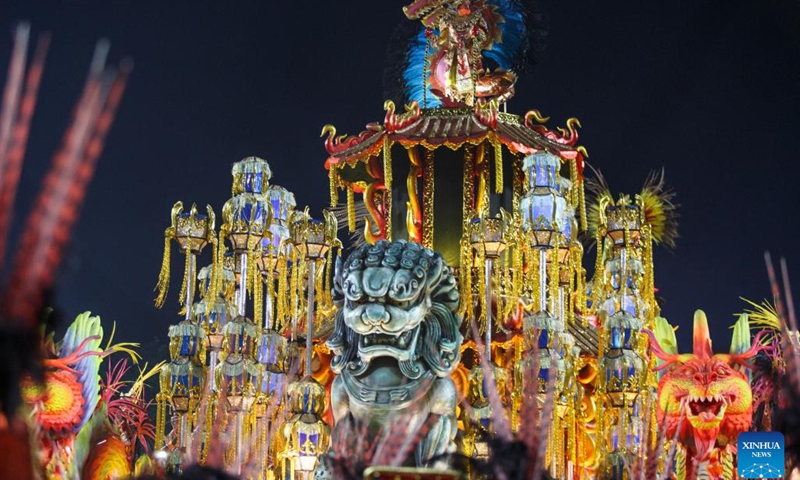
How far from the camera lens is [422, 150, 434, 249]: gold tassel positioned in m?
14.9

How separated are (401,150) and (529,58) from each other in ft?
8.06

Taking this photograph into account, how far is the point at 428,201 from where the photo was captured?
1496 centimetres

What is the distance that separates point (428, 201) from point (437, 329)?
405cm

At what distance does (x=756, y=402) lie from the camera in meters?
17.1

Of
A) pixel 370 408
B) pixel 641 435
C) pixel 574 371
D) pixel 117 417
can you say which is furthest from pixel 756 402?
pixel 117 417

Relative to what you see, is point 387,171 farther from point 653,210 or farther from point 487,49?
point 653,210

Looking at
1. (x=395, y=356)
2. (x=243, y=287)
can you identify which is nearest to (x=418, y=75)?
(x=243, y=287)

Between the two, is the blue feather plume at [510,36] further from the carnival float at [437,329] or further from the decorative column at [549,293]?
the decorative column at [549,293]

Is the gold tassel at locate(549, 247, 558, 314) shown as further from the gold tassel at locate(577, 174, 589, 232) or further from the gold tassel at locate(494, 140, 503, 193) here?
the gold tassel at locate(577, 174, 589, 232)

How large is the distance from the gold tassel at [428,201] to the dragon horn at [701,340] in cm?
362

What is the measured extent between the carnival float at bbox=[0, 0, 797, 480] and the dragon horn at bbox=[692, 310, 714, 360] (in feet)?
0.10

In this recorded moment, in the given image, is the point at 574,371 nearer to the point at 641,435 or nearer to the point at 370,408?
the point at 641,435

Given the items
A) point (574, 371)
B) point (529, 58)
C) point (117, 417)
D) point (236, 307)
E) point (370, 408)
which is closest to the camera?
point (370, 408)

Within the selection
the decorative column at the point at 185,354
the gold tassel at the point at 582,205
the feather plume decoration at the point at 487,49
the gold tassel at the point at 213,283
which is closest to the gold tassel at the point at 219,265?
the gold tassel at the point at 213,283
